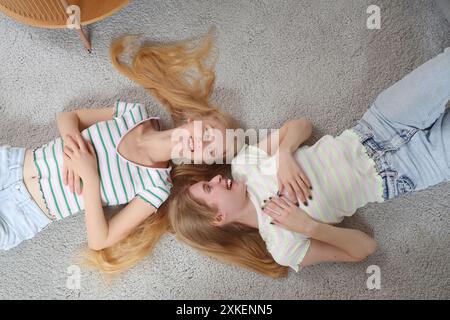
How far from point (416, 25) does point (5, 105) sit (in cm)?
120

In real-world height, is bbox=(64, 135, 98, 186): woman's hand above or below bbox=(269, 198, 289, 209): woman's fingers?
above

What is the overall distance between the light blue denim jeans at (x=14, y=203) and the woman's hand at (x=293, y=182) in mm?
604

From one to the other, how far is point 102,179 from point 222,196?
0.30m

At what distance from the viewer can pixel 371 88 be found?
1.29 metres

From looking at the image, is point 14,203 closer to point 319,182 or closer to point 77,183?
point 77,183

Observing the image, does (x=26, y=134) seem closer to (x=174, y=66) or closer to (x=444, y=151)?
(x=174, y=66)

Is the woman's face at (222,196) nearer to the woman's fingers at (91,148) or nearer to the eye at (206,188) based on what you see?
the eye at (206,188)

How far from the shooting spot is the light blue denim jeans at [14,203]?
44.1 inches

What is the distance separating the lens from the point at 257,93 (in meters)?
1.30

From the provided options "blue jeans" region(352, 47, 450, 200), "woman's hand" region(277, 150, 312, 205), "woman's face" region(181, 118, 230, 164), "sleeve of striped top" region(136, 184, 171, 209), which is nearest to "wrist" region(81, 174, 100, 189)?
"sleeve of striped top" region(136, 184, 171, 209)

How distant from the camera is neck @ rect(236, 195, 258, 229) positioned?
110cm

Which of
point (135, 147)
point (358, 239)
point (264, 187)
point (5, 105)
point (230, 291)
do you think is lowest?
point (230, 291)

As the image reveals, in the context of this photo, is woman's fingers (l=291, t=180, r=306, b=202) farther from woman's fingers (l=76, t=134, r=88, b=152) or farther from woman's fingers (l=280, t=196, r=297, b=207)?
woman's fingers (l=76, t=134, r=88, b=152)

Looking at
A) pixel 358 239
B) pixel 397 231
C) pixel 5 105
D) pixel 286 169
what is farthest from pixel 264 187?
pixel 5 105
